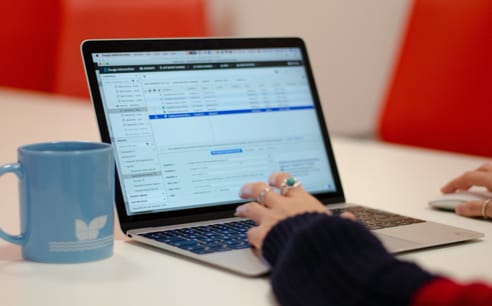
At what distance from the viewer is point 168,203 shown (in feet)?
3.26

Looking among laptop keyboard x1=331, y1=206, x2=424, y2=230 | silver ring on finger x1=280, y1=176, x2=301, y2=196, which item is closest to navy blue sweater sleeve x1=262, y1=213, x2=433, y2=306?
silver ring on finger x1=280, y1=176, x2=301, y2=196

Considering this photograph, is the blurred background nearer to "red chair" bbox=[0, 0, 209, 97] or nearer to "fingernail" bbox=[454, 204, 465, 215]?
"red chair" bbox=[0, 0, 209, 97]

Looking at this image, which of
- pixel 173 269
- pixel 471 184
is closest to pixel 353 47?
pixel 471 184

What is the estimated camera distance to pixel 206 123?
106cm

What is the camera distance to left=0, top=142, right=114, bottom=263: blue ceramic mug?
2.69 feet

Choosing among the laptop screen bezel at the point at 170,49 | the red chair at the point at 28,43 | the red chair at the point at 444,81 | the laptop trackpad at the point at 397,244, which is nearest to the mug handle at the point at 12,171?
the laptop screen bezel at the point at 170,49

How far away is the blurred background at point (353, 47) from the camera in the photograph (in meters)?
2.04

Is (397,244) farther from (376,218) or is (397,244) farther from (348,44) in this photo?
(348,44)

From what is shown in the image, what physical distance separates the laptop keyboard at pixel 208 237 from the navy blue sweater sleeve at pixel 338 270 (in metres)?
0.12

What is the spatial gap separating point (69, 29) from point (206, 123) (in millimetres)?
2078

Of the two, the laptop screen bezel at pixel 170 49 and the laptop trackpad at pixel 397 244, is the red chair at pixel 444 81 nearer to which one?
the laptop screen bezel at pixel 170 49

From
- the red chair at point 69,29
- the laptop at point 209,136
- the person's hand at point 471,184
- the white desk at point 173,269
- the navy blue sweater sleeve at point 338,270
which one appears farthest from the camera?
the red chair at point 69,29

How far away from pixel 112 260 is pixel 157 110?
231mm

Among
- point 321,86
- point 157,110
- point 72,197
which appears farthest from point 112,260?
point 321,86
